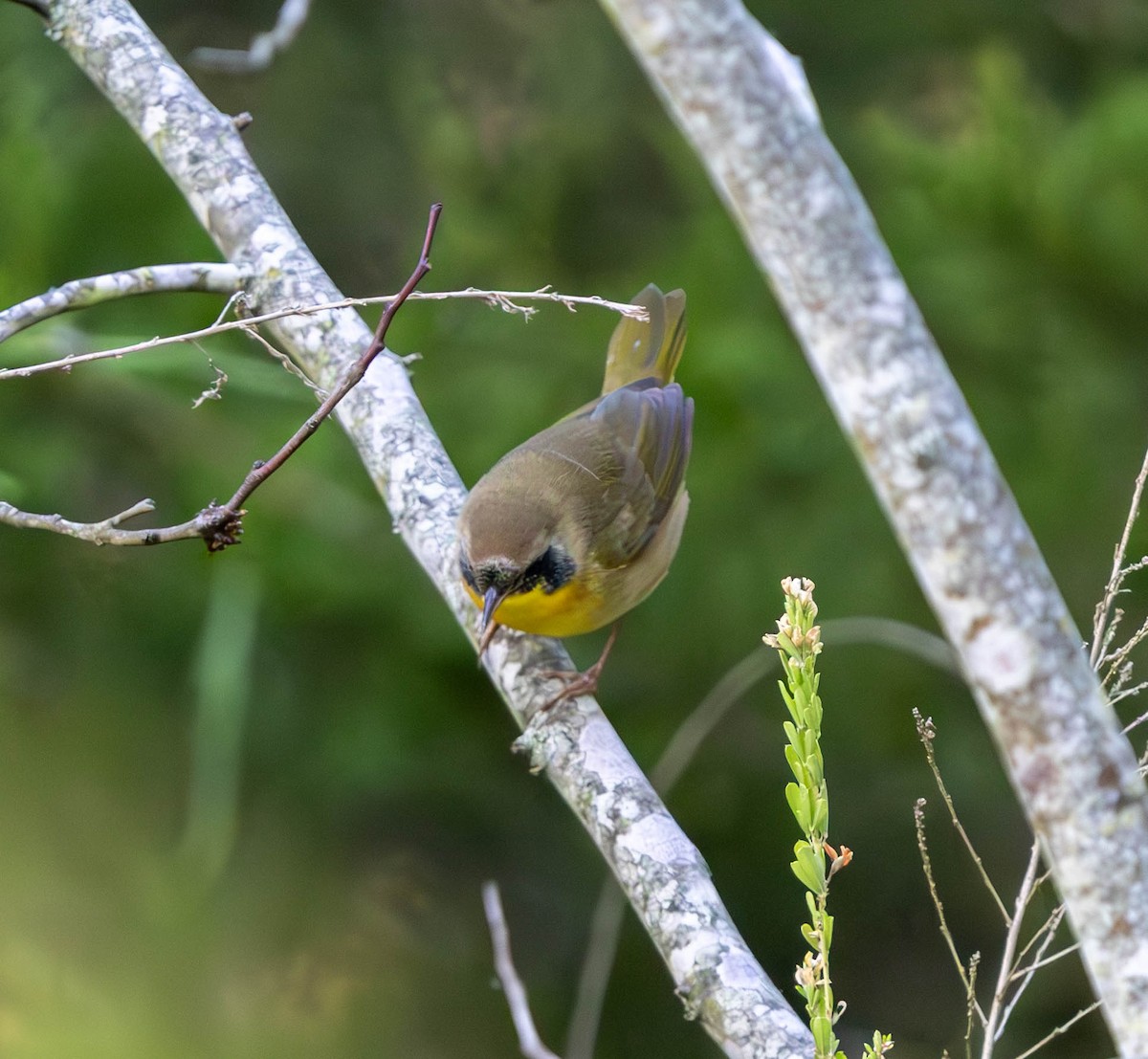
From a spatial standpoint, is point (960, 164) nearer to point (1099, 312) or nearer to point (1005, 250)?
point (1005, 250)

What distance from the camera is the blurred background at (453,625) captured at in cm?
388

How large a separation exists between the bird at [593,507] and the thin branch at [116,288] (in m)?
0.64

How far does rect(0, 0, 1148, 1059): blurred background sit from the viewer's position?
12.7 ft

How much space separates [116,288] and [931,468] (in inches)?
59.2

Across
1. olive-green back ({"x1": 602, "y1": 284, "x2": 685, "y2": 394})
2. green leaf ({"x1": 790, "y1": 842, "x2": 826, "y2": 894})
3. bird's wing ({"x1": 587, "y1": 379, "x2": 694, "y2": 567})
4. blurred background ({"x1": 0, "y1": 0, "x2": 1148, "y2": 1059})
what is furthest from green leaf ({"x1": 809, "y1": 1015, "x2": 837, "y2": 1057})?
blurred background ({"x1": 0, "y1": 0, "x2": 1148, "y2": 1059})

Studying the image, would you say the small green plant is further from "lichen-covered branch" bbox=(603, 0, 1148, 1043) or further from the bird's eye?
the bird's eye

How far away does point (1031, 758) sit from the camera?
0.90 meters

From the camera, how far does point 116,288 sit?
1.96 metres

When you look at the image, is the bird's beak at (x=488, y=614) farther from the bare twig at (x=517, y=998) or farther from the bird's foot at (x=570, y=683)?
the bare twig at (x=517, y=998)

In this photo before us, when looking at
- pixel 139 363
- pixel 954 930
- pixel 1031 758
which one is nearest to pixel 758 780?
pixel 954 930

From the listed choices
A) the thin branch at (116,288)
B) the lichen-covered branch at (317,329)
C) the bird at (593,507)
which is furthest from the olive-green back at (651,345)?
the thin branch at (116,288)

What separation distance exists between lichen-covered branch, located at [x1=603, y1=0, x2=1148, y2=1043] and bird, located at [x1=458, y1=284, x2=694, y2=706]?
1.34 metres

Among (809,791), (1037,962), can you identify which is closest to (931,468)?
(809,791)

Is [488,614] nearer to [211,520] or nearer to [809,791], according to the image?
[211,520]
